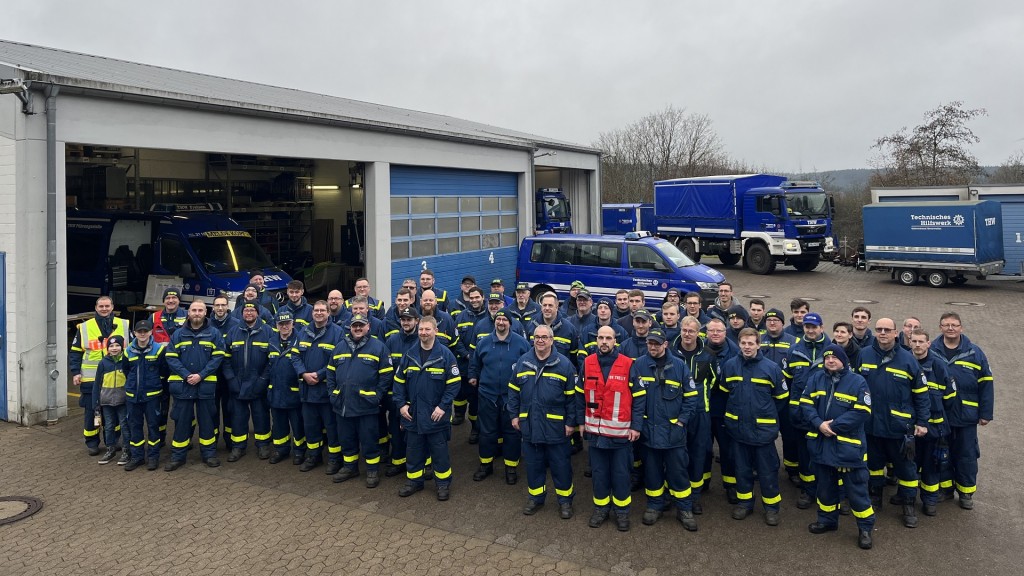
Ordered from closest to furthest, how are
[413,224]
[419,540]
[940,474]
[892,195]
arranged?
[419,540], [940,474], [413,224], [892,195]

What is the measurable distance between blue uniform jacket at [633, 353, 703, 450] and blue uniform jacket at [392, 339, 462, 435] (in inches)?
67.7

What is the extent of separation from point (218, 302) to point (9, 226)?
3.09 meters

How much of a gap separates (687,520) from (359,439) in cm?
320

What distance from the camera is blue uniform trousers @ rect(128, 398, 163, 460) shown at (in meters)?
7.18

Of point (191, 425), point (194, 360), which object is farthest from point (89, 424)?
point (194, 360)

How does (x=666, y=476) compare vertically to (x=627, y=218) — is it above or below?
below

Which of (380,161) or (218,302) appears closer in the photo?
(218,302)

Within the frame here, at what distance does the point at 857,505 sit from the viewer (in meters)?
5.37

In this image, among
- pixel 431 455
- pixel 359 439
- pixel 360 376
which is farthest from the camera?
pixel 359 439

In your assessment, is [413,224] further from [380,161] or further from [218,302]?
[218,302]

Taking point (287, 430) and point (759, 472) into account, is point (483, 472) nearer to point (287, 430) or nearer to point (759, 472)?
point (287, 430)

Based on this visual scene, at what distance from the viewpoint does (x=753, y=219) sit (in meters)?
24.1

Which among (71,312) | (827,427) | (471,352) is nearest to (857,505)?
(827,427)

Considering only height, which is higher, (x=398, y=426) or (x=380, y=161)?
(x=380, y=161)
